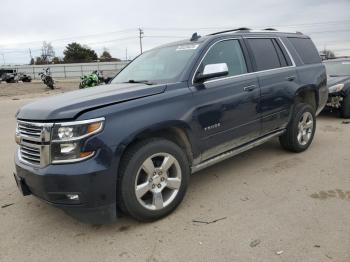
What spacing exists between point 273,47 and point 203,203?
106 inches

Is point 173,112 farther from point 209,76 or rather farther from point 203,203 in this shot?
point 203,203

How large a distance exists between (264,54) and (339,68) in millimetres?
5734

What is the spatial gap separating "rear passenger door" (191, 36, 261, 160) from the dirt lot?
24.4 inches

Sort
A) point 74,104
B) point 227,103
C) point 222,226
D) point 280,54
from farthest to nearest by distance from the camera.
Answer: point 280,54 < point 227,103 < point 222,226 < point 74,104

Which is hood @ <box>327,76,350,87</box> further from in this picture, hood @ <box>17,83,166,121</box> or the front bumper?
the front bumper

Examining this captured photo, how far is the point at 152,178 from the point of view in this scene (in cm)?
347

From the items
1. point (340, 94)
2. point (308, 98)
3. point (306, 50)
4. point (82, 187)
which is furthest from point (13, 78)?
point (82, 187)

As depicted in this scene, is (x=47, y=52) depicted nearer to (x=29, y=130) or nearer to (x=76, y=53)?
(x=76, y=53)

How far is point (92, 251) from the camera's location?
3.09 metres

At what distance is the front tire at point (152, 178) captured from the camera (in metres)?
3.25

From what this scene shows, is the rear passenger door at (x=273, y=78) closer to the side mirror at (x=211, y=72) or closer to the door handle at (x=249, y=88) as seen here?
the door handle at (x=249, y=88)

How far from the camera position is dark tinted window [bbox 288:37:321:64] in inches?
226

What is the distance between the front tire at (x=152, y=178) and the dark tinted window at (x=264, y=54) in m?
2.00

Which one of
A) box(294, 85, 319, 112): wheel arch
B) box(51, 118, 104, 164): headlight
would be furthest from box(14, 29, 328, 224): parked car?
box(294, 85, 319, 112): wheel arch
